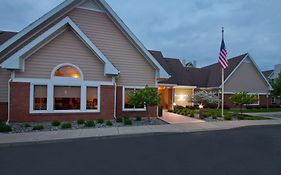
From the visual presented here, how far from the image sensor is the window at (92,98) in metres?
14.1

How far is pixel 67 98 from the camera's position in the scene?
1355cm

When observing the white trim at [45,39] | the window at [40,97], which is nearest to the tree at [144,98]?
the white trim at [45,39]

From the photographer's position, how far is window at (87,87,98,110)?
46.1 ft

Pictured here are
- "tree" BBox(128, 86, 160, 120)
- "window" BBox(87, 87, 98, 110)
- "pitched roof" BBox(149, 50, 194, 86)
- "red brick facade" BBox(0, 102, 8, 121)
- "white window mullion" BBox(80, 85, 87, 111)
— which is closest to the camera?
"red brick facade" BBox(0, 102, 8, 121)

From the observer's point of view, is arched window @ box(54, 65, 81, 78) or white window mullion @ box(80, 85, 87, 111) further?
white window mullion @ box(80, 85, 87, 111)

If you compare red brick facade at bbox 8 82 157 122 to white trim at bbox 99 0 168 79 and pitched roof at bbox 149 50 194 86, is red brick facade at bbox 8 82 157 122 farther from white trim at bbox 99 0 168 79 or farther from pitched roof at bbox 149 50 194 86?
pitched roof at bbox 149 50 194 86

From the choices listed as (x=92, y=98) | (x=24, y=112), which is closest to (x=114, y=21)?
(x=92, y=98)

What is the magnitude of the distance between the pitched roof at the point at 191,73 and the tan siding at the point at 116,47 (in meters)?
8.33

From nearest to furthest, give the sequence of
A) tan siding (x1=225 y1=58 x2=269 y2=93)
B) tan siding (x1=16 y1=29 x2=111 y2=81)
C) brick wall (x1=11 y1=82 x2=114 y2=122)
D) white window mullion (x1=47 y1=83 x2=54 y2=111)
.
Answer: brick wall (x1=11 y1=82 x2=114 y2=122) < tan siding (x1=16 y1=29 x2=111 y2=81) < white window mullion (x1=47 y1=83 x2=54 y2=111) < tan siding (x1=225 y1=58 x2=269 y2=93)

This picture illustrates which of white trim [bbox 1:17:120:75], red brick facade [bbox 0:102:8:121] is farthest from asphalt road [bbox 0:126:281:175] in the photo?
red brick facade [bbox 0:102:8:121]

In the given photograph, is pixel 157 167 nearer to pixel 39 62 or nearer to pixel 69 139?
pixel 69 139

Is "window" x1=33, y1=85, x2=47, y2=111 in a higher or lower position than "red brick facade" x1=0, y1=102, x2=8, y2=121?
higher

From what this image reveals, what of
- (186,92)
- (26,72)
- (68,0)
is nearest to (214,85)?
(186,92)

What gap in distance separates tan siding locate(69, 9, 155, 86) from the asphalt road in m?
7.53
